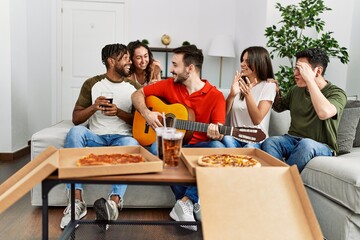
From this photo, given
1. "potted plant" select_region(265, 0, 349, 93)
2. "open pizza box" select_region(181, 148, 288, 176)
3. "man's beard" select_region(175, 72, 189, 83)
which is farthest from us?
"potted plant" select_region(265, 0, 349, 93)

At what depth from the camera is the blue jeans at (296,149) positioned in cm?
228

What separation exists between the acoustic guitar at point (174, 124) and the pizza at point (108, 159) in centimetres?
62

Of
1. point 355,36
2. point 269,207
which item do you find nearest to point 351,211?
point 269,207

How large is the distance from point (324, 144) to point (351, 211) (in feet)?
1.96

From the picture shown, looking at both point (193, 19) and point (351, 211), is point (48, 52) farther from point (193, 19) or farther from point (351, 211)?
point (351, 211)

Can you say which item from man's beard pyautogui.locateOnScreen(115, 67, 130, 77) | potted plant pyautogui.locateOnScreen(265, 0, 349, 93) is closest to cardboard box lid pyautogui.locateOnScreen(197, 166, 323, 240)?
man's beard pyautogui.locateOnScreen(115, 67, 130, 77)

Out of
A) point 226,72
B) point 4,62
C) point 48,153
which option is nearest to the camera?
point 48,153

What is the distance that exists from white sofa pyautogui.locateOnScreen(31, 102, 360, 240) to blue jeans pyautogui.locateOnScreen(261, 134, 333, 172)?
2.0 inches

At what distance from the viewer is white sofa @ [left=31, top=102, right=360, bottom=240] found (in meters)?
1.87

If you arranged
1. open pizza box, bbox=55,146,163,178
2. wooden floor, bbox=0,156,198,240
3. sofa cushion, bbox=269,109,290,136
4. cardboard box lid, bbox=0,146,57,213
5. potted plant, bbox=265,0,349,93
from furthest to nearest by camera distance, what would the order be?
potted plant, bbox=265,0,349,93, sofa cushion, bbox=269,109,290,136, wooden floor, bbox=0,156,198,240, open pizza box, bbox=55,146,163,178, cardboard box lid, bbox=0,146,57,213

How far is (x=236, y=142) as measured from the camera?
2.54 m

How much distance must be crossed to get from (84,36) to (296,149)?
12.5 feet

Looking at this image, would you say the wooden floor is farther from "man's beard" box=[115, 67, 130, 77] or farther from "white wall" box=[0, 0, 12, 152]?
"white wall" box=[0, 0, 12, 152]

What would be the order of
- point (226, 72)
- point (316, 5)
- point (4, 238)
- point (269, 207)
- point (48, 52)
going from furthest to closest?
point (226, 72)
point (48, 52)
point (316, 5)
point (4, 238)
point (269, 207)
